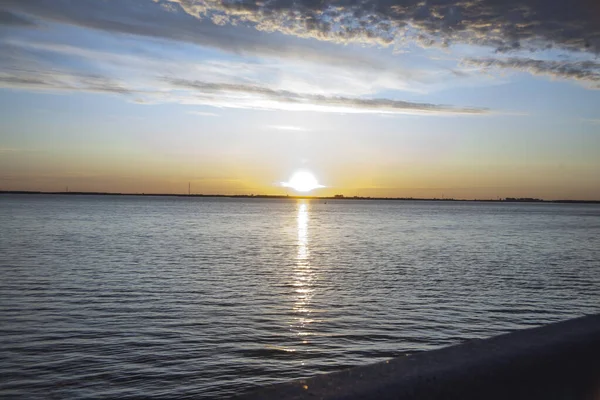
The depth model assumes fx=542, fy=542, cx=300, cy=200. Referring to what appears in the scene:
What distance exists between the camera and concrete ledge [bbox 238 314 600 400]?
88.4 inches

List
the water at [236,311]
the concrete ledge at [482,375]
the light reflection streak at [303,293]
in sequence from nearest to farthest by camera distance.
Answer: the concrete ledge at [482,375] → the water at [236,311] → the light reflection streak at [303,293]

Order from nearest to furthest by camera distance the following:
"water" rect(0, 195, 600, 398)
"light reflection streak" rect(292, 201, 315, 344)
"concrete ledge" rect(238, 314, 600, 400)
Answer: "concrete ledge" rect(238, 314, 600, 400) < "water" rect(0, 195, 600, 398) < "light reflection streak" rect(292, 201, 315, 344)

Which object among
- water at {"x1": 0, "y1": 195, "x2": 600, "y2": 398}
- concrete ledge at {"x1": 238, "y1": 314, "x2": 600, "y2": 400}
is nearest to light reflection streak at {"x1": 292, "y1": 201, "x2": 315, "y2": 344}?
water at {"x1": 0, "y1": 195, "x2": 600, "y2": 398}

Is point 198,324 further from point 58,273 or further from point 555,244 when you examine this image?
point 555,244

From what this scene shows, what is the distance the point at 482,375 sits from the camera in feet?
8.09

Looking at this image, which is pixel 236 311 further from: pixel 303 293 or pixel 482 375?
pixel 482 375

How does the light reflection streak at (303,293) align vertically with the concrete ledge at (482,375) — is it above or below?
below

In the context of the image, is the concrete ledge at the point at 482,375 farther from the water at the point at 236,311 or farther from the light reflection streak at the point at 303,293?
the light reflection streak at the point at 303,293

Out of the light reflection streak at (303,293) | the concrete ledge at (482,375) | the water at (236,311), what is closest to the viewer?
the concrete ledge at (482,375)

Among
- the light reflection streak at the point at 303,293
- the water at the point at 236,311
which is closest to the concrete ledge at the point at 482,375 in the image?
the water at the point at 236,311

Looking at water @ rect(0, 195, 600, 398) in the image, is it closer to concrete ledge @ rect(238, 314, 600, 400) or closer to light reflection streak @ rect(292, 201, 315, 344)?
light reflection streak @ rect(292, 201, 315, 344)

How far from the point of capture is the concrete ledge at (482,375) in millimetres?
2244

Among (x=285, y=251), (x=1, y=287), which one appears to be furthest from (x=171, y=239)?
(x=1, y=287)

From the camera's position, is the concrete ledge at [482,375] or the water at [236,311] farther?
the water at [236,311]
